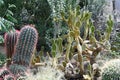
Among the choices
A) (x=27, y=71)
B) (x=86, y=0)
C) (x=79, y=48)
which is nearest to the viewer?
(x=27, y=71)

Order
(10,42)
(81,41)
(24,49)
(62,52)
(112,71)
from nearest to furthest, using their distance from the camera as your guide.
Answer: (112,71) → (24,49) → (10,42) → (81,41) → (62,52)

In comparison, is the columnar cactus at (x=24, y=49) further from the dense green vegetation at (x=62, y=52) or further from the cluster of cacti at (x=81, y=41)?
the cluster of cacti at (x=81, y=41)

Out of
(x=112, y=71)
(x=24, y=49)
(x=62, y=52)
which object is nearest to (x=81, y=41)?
(x=62, y=52)

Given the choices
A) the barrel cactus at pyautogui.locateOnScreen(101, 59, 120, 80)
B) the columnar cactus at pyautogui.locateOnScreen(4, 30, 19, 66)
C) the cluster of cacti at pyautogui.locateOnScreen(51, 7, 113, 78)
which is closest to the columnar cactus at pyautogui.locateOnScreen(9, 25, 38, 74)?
the columnar cactus at pyautogui.locateOnScreen(4, 30, 19, 66)

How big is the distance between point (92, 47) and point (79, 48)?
298 mm

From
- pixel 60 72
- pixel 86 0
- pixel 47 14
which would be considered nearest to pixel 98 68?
pixel 60 72

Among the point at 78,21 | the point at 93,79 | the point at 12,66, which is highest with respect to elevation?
the point at 78,21

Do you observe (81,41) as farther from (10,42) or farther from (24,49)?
(10,42)

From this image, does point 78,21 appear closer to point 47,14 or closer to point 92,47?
point 92,47

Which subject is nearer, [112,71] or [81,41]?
[112,71]

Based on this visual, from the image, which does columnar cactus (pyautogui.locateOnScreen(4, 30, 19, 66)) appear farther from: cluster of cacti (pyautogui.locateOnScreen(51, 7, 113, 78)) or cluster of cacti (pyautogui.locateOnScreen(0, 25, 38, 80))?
cluster of cacti (pyautogui.locateOnScreen(51, 7, 113, 78))

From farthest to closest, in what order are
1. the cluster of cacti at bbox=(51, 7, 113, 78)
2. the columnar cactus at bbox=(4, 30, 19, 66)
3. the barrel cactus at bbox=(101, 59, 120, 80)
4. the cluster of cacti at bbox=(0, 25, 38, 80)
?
1. the cluster of cacti at bbox=(51, 7, 113, 78)
2. the columnar cactus at bbox=(4, 30, 19, 66)
3. the cluster of cacti at bbox=(0, 25, 38, 80)
4. the barrel cactus at bbox=(101, 59, 120, 80)

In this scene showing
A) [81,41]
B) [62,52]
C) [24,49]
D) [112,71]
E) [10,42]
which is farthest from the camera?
[62,52]

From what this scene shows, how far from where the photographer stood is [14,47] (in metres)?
4.64
